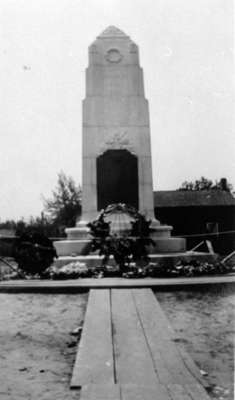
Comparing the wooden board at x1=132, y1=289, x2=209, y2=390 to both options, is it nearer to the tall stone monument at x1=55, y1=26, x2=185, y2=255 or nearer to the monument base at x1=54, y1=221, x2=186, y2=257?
the monument base at x1=54, y1=221, x2=186, y2=257

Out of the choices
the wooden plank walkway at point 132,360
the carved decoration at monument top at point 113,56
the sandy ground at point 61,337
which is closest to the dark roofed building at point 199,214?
the carved decoration at monument top at point 113,56

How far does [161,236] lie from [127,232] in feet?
6.37

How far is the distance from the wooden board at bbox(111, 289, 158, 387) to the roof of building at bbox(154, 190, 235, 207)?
100 feet

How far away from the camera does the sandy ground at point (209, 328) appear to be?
11.3 feet

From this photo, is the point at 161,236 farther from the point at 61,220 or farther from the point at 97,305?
the point at 61,220

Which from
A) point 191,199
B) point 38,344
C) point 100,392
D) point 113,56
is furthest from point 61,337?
point 191,199

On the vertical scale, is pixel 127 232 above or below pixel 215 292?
above

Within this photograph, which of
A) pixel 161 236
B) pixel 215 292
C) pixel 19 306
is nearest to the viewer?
pixel 19 306

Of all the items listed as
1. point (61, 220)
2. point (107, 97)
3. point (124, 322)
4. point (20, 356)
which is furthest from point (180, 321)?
point (61, 220)

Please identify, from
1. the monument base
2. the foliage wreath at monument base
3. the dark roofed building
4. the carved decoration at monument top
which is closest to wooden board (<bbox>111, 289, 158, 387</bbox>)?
the foliage wreath at monument base

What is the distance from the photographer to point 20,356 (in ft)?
12.7

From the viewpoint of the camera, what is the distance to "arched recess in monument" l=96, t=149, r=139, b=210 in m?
14.2

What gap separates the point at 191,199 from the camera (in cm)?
3672

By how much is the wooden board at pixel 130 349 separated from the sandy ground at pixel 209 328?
0.46 metres
